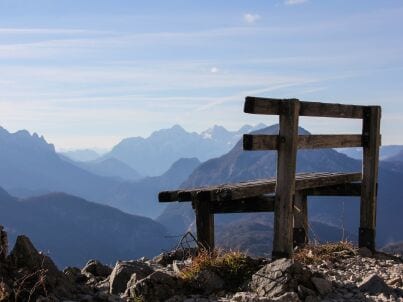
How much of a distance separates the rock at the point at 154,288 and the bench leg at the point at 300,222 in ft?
16.3

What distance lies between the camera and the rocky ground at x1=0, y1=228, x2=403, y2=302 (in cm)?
726

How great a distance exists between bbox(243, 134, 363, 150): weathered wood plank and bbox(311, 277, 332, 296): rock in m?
2.02

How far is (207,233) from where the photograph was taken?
9.58 metres

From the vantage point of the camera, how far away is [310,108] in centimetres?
973

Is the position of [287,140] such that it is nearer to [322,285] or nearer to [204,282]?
[322,285]

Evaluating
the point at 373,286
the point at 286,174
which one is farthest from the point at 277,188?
the point at 373,286

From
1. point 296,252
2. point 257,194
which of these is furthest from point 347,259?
point 257,194

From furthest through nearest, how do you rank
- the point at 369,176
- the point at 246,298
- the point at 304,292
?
the point at 369,176 < the point at 304,292 < the point at 246,298

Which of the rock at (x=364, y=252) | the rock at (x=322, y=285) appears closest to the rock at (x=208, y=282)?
the rock at (x=322, y=285)

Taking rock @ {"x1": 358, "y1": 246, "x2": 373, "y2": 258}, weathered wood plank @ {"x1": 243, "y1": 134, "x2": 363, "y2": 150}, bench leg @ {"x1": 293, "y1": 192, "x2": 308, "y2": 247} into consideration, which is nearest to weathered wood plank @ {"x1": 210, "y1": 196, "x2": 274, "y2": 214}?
weathered wood plank @ {"x1": 243, "y1": 134, "x2": 363, "y2": 150}

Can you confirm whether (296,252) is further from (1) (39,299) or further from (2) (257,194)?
(1) (39,299)

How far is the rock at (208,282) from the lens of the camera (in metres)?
7.94

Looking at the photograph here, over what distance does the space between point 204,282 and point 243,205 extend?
2059mm

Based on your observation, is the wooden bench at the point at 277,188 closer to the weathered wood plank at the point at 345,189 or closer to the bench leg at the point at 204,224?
the bench leg at the point at 204,224
